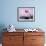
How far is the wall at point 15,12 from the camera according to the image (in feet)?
14.6

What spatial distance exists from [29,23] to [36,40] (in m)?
0.74

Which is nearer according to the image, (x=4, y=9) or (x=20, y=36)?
(x=20, y=36)

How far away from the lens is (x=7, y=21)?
448 centimetres

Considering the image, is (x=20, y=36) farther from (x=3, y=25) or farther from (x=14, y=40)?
(x=3, y=25)

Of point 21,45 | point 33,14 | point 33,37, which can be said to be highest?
point 33,14

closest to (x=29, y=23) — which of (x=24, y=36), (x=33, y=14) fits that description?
(x=33, y=14)

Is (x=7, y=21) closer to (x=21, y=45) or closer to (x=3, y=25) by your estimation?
(x=3, y=25)

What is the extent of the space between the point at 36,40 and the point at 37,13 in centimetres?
98

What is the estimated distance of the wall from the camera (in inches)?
175

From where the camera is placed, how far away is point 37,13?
4.48 meters

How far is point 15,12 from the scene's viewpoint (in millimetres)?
4461

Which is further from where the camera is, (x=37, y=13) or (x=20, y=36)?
(x=37, y=13)

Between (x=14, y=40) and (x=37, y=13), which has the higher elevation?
(x=37, y=13)

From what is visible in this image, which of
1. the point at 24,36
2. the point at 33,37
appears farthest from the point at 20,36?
the point at 33,37
